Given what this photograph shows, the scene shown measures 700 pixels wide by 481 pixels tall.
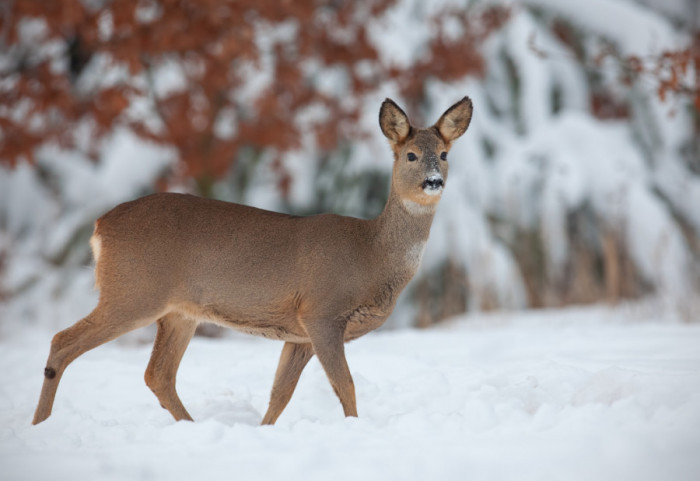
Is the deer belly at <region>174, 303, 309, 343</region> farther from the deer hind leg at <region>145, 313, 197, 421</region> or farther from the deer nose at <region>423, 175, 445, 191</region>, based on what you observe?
the deer nose at <region>423, 175, 445, 191</region>

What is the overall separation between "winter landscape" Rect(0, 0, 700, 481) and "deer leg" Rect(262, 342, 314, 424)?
0.53 feet

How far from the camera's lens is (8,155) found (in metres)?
7.04

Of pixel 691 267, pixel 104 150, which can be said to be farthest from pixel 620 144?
pixel 104 150

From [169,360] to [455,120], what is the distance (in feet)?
5.83

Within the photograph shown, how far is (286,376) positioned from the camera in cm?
394

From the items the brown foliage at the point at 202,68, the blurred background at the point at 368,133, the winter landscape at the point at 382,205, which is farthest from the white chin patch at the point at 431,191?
the blurred background at the point at 368,133

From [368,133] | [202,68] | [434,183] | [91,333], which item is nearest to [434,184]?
[434,183]

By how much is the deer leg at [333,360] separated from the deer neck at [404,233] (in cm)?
46

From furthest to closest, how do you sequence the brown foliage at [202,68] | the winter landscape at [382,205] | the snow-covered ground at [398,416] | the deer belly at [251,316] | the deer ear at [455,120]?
the brown foliage at [202,68] < the deer ear at [455,120] < the deer belly at [251,316] < the winter landscape at [382,205] < the snow-covered ground at [398,416]

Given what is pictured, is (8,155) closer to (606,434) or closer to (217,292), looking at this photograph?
(217,292)

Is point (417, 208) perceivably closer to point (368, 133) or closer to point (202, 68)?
point (202, 68)

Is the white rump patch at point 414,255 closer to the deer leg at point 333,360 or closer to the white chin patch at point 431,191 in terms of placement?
the white chin patch at point 431,191

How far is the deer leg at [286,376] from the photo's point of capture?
390 centimetres

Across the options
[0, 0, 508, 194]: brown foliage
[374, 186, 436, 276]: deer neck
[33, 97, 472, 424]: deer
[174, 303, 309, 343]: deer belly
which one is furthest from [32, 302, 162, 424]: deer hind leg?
[0, 0, 508, 194]: brown foliage
